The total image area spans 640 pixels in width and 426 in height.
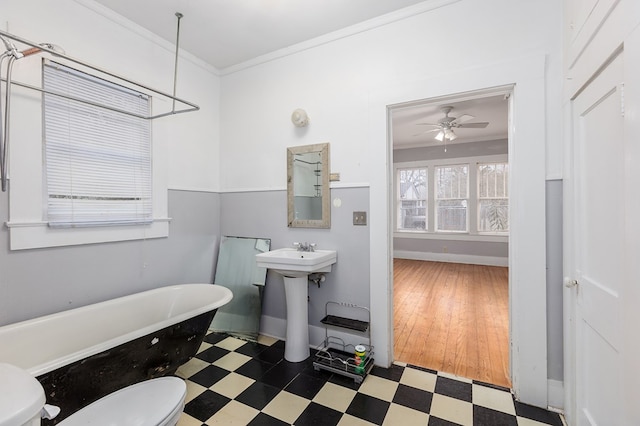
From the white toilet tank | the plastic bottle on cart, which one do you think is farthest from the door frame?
the white toilet tank

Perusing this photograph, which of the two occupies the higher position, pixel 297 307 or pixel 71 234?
pixel 71 234

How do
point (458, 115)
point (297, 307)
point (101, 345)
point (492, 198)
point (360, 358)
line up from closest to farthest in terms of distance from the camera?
point (101, 345), point (360, 358), point (297, 307), point (458, 115), point (492, 198)

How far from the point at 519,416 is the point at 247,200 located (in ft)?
8.90

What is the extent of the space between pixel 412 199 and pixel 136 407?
6.33m

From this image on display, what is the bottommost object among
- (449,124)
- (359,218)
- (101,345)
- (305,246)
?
(101,345)

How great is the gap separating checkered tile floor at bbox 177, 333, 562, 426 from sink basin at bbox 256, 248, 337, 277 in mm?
780

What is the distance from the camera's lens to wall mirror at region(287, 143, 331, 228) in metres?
2.55

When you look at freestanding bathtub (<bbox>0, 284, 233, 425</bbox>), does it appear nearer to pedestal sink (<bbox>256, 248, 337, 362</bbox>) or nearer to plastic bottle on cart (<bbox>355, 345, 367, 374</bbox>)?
pedestal sink (<bbox>256, 248, 337, 362</bbox>)

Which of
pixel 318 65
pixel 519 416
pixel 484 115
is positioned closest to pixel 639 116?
pixel 519 416

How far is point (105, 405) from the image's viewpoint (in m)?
1.17

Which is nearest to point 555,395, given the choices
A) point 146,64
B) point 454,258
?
point 146,64

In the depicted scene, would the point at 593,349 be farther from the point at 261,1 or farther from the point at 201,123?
the point at 201,123

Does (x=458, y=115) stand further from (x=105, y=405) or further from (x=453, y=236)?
(x=105, y=405)

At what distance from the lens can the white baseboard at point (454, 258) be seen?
5.79m
